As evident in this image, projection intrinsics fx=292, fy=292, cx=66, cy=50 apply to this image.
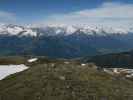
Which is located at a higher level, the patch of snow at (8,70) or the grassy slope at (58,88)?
the grassy slope at (58,88)

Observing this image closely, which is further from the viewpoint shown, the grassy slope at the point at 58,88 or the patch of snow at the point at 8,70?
the patch of snow at the point at 8,70

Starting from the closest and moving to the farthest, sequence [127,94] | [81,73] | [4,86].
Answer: [127,94] → [4,86] → [81,73]

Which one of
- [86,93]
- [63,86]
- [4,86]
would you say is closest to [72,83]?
[63,86]

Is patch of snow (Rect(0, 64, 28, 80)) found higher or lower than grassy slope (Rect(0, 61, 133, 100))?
lower

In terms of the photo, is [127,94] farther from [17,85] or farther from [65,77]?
[17,85]

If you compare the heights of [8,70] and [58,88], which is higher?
[58,88]

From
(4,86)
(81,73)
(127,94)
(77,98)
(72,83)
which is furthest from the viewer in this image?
(81,73)

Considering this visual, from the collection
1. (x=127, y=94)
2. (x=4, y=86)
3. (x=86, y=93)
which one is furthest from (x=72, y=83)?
(x=4, y=86)

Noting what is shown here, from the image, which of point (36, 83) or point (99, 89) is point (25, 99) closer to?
point (36, 83)

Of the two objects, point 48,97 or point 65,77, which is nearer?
point 48,97

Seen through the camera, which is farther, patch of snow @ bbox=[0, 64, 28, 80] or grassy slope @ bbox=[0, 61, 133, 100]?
patch of snow @ bbox=[0, 64, 28, 80]
